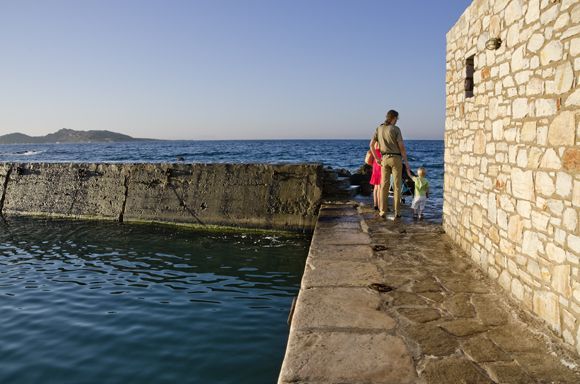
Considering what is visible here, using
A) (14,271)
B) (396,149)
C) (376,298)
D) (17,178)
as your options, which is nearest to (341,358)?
(376,298)

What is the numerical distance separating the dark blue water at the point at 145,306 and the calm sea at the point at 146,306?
0.05 feet

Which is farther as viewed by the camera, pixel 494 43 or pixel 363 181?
pixel 363 181

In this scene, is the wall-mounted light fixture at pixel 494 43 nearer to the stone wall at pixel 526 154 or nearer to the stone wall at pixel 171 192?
the stone wall at pixel 526 154

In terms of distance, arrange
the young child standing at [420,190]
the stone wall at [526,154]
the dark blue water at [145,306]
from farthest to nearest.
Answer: the young child standing at [420,190], the dark blue water at [145,306], the stone wall at [526,154]

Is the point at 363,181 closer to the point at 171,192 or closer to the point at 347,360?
the point at 171,192

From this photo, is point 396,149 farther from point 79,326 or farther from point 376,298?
point 79,326

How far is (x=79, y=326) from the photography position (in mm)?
5344

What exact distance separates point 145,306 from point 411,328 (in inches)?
152

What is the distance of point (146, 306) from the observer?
5.95 m

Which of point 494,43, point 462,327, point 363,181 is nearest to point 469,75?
point 494,43

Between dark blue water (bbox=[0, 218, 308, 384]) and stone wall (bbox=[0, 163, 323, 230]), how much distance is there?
659 millimetres

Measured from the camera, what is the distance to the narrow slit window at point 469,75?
564cm


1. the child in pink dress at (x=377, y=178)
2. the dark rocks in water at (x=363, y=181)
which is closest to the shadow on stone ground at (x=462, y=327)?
the child in pink dress at (x=377, y=178)

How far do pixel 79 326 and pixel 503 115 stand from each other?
5.38 metres
